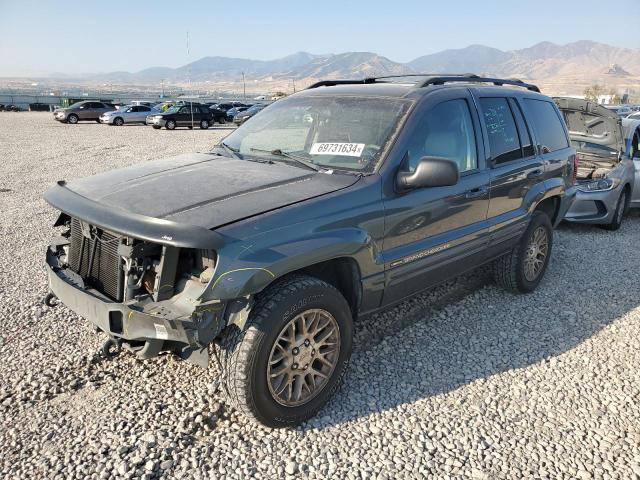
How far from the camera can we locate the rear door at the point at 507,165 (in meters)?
4.16

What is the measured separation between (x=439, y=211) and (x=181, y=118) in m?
26.8

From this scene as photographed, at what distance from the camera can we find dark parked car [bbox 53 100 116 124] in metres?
30.2

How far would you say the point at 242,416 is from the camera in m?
3.01

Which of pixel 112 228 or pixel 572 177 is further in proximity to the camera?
pixel 572 177

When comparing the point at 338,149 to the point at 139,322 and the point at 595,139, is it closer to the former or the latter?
the point at 139,322

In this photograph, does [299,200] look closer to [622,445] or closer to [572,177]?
[622,445]

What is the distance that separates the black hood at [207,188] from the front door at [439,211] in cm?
54

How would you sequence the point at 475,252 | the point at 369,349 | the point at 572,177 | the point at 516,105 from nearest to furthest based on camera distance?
the point at 369,349, the point at 475,252, the point at 516,105, the point at 572,177

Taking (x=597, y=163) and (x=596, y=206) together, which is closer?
(x=596, y=206)

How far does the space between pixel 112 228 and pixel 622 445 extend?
3140 mm

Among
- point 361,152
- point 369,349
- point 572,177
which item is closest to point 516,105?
point 572,177

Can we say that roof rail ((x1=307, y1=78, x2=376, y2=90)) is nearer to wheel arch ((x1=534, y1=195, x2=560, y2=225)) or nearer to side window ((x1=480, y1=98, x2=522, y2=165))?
side window ((x1=480, y1=98, x2=522, y2=165))

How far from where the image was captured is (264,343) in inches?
104

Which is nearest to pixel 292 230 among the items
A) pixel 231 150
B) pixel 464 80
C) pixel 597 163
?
pixel 231 150
